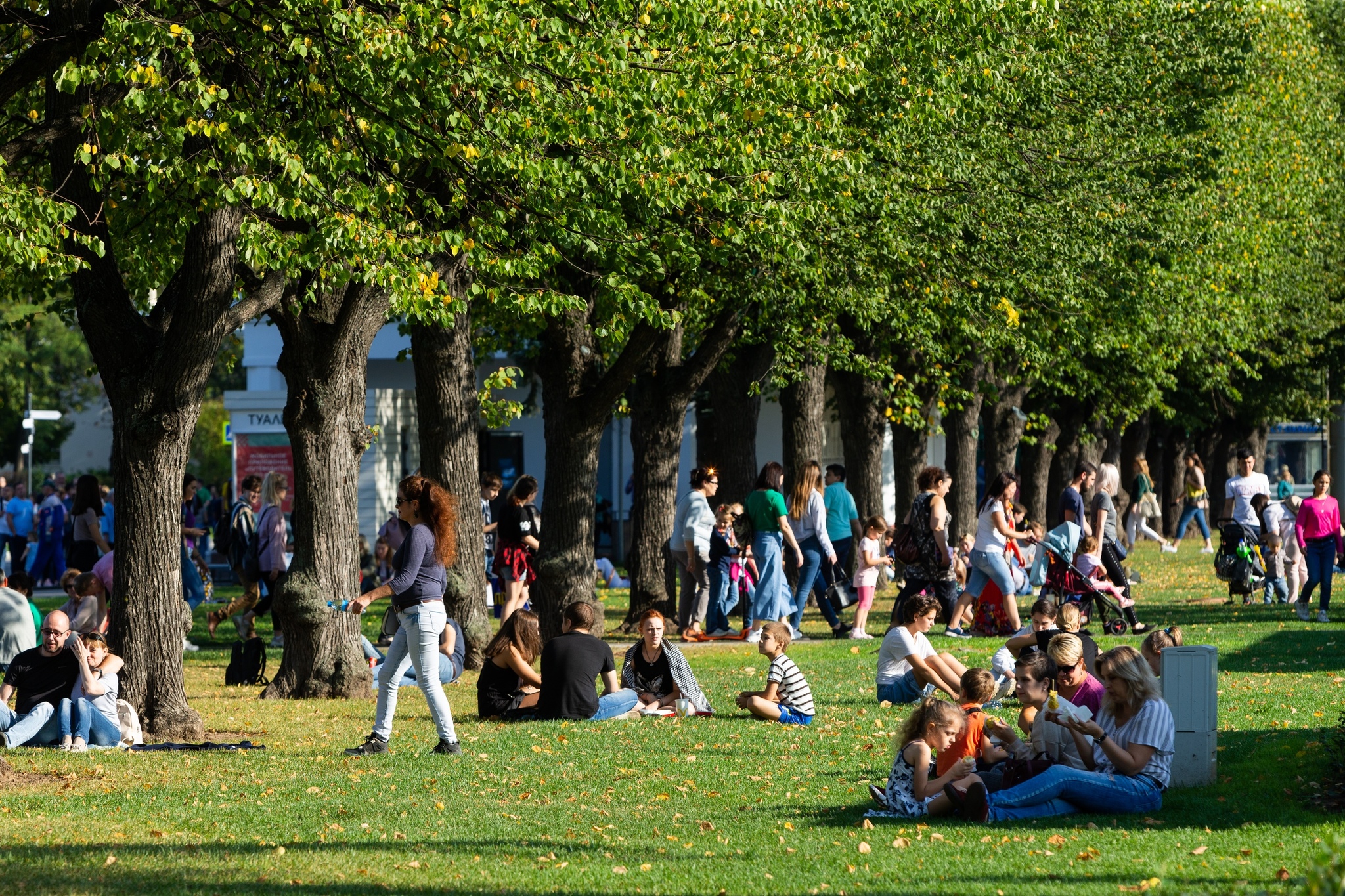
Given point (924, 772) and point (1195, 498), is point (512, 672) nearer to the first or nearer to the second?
point (924, 772)

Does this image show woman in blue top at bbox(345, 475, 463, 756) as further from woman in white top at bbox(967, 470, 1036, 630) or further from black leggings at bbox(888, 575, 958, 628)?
woman in white top at bbox(967, 470, 1036, 630)

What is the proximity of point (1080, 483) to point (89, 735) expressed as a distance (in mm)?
12816

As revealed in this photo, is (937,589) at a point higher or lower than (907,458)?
lower

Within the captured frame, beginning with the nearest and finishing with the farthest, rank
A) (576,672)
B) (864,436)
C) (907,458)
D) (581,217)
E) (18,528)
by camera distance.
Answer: (576,672) < (581,217) < (864,436) < (907,458) < (18,528)

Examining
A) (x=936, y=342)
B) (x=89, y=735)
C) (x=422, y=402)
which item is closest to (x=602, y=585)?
(x=936, y=342)

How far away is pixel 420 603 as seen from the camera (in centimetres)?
1075

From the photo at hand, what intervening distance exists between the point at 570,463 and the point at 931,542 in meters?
3.85

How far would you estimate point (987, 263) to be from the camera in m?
19.7

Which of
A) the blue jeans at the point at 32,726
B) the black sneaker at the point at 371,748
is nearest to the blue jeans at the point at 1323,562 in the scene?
the black sneaker at the point at 371,748

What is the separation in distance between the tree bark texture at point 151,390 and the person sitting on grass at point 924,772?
17.5 feet

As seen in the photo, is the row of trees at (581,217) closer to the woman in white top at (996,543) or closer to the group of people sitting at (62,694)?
the group of people sitting at (62,694)

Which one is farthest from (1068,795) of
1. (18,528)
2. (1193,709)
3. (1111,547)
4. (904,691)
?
(18,528)

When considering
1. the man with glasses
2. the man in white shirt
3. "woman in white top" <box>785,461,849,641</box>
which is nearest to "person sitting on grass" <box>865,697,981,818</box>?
"woman in white top" <box>785,461,849,641</box>

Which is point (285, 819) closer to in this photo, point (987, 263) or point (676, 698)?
point (676, 698)
